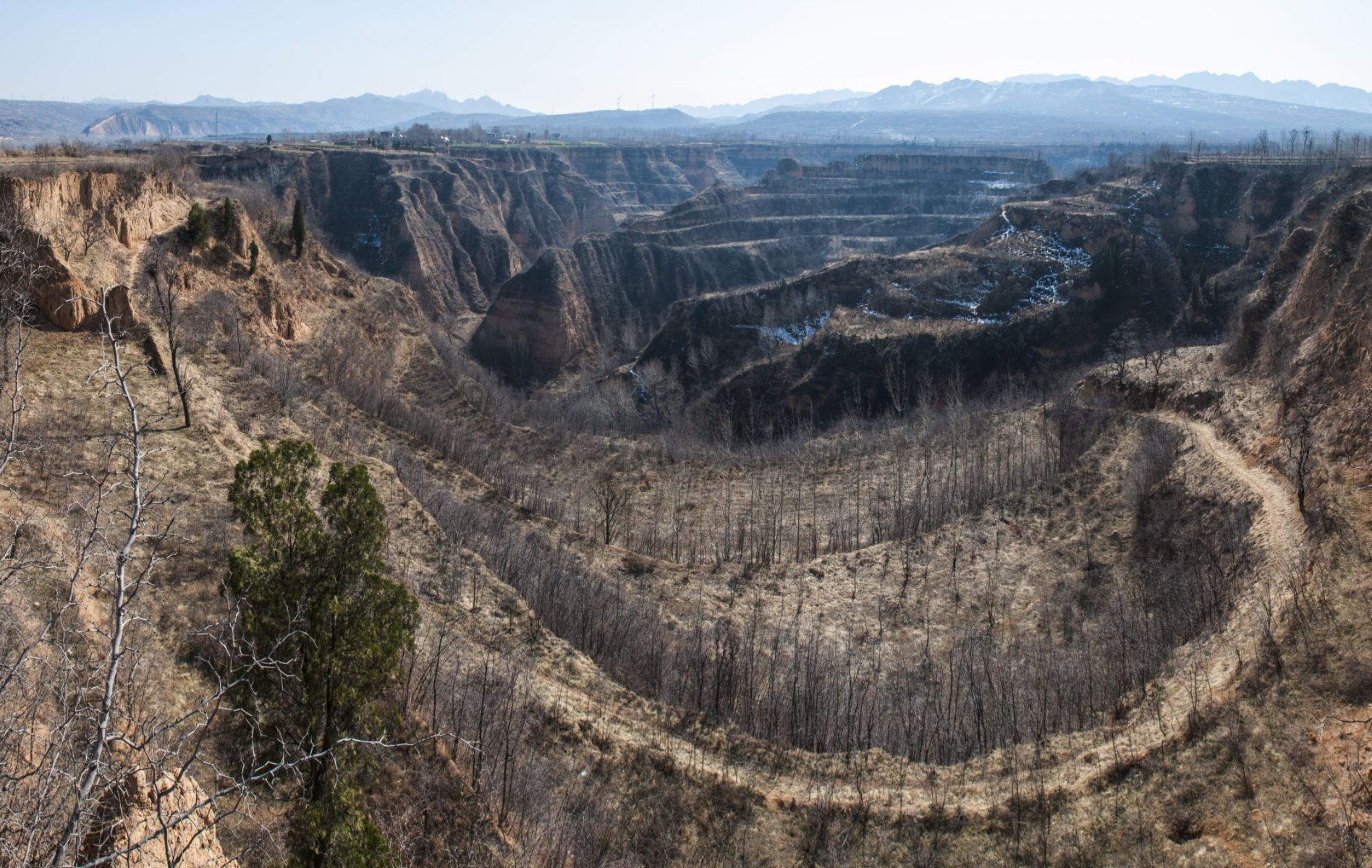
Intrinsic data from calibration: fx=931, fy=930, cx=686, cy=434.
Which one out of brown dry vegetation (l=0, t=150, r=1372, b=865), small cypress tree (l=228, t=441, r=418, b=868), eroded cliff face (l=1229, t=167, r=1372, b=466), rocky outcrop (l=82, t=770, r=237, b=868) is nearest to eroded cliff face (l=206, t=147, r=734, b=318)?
brown dry vegetation (l=0, t=150, r=1372, b=865)

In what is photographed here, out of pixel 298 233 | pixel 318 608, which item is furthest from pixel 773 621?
pixel 298 233

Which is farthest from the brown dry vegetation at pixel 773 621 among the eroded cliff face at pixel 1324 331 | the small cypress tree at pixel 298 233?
the small cypress tree at pixel 298 233

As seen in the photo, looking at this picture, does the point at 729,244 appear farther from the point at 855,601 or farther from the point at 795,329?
the point at 855,601

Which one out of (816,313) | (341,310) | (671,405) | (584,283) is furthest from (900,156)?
(341,310)

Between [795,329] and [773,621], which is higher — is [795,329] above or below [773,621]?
above

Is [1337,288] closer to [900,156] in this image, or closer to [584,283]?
[584,283]

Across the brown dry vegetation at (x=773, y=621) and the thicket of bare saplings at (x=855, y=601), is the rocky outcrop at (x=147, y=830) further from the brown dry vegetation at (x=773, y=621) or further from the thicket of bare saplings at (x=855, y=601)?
the thicket of bare saplings at (x=855, y=601)
